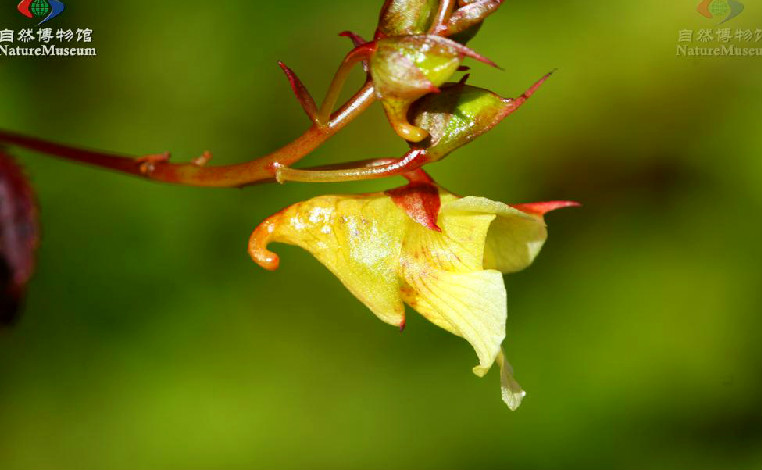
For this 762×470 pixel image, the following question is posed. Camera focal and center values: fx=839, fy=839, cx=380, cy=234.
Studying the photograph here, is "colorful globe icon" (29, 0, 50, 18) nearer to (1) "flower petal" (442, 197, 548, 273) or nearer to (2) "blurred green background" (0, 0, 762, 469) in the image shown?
(2) "blurred green background" (0, 0, 762, 469)

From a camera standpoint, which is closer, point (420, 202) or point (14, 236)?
point (14, 236)

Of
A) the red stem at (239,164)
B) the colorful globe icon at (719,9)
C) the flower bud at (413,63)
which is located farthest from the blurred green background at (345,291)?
the flower bud at (413,63)

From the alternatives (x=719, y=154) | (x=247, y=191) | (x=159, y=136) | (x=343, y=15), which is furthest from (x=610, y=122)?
Answer: (x=159, y=136)

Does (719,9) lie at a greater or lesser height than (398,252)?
greater

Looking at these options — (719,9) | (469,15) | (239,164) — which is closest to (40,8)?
(239,164)

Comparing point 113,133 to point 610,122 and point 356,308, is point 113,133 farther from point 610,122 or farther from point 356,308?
point 610,122

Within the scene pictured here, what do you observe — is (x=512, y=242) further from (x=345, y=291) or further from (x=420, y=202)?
(x=345, y=291)
